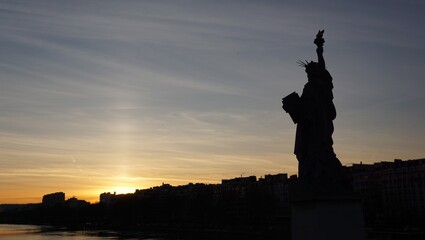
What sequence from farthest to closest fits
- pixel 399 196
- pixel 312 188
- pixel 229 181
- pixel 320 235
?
pixel 229 181 < pixel 399 196 < pixel 312 188 < pixel 320 235

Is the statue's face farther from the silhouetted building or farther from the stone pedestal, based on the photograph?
the silhouetted building

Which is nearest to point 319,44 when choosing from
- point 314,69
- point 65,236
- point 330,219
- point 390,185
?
point 314,69

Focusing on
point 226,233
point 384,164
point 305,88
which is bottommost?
point 226,233

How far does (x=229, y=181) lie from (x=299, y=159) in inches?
4956

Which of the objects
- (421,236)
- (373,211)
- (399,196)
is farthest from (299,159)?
Answer: (399,196)

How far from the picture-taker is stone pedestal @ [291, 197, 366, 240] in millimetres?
15398

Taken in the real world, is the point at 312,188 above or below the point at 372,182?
below

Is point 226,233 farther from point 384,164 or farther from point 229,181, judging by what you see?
point 229,181

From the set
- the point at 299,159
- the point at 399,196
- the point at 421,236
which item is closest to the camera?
the point at 299,159

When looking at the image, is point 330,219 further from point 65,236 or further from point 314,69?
point 65,236

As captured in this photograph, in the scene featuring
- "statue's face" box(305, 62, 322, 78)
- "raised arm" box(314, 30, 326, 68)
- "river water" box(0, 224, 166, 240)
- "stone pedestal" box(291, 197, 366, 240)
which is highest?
"raised arm" box(314, 30, 326, 68)

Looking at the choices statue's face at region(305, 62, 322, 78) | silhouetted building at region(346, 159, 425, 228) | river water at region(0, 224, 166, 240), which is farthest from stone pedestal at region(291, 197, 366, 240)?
silhouetted building at region(346, 159, 425, 228)

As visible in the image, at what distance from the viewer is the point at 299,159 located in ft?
58.2

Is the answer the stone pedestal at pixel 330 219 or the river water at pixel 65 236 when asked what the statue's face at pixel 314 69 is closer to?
the stone pedestal at pixel 330 219
